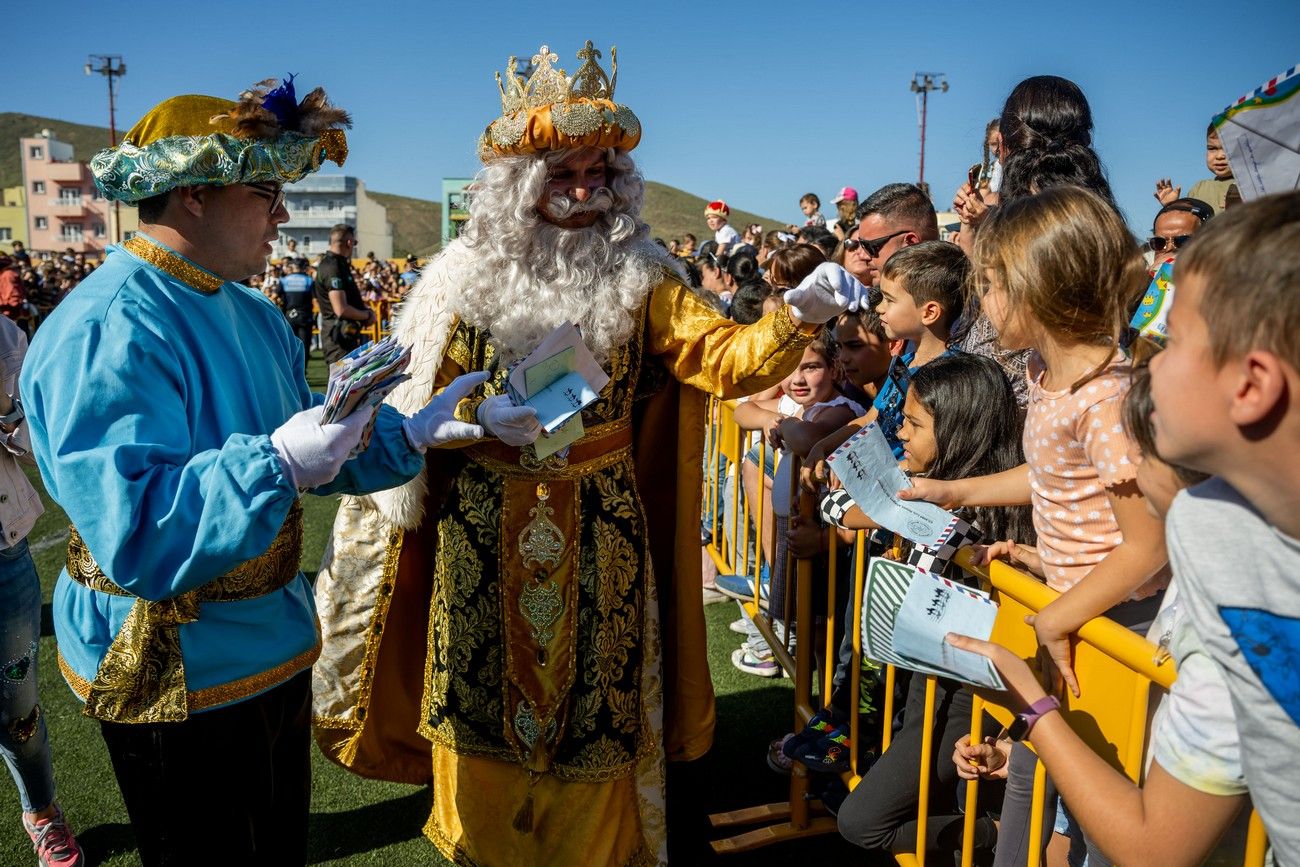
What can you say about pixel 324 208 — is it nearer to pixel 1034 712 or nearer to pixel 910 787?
pixel 910 787

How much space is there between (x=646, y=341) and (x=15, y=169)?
149144 millimetres

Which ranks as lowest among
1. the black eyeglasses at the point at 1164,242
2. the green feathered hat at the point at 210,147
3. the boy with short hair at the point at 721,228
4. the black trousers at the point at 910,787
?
the black trousers at the point at 910,787

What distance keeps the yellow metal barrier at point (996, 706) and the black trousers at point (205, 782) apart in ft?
4.84

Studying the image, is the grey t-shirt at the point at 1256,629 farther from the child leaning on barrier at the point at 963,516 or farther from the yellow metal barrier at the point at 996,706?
the child leaning on barrier at the point at 963,516

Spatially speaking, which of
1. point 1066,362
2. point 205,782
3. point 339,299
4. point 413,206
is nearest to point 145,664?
point 205,782

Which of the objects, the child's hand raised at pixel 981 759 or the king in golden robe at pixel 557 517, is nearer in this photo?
the child's hand raised at pixel 981 759

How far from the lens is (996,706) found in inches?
72.2

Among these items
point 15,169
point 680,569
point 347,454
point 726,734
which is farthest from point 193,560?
point 15,169

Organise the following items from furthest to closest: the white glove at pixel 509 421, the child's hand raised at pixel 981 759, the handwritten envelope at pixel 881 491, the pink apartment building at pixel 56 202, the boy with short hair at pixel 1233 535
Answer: the pink apartment building at pixel 56 202 → the white glove at pixel 509 421 → the handwritten envelope at pixel 881 491 → the child's hand raised at pixel 981 759 → the boy with short hair at pixel 1233 535

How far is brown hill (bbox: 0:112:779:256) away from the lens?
245ft

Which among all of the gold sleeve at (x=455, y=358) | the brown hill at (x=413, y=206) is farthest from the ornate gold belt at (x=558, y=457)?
the brown hill at (x=413, y=206)

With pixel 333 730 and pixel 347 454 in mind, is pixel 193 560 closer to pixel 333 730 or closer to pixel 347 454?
pixel 347 454

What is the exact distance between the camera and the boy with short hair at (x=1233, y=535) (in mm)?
895

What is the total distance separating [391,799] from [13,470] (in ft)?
5.58
